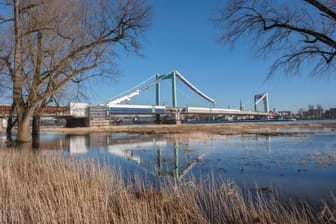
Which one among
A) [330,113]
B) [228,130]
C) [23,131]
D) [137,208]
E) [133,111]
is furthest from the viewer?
[330,113]

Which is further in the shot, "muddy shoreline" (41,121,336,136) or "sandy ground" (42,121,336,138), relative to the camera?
"muddy shoreline" (41,121,336,136)

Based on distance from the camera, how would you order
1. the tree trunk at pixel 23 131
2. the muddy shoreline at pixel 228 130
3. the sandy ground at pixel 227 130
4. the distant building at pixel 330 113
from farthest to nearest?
the distant building at pixel 330 113
the muddy shoreline at pixel 228 130
the sandy ground at pixel 227 130
the tree trunk at pixel 23 131

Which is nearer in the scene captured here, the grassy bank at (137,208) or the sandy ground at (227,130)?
the grassy bank at (137,208)

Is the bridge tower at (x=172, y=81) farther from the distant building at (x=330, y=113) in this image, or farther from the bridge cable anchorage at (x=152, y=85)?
the distant building at (x=330, y=113)

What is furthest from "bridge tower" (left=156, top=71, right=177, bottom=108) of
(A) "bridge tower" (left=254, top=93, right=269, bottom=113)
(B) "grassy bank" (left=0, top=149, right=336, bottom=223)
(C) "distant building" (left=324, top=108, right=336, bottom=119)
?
(B) "grassy bank" (left=0, top=149, right=336, bottom=223)

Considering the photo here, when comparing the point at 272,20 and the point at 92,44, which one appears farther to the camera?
the point at 92,44

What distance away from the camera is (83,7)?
15812 millimetres

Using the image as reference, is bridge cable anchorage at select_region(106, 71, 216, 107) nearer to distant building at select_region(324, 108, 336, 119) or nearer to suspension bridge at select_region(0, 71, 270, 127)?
suspension bridge at select_region(0, 71, 270, 127)

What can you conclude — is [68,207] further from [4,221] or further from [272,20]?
[272,20]

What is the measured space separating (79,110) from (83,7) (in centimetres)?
6425

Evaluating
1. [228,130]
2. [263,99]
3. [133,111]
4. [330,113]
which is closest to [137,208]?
[228,130]

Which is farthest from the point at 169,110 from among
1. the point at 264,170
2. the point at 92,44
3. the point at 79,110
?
the point at 264,170

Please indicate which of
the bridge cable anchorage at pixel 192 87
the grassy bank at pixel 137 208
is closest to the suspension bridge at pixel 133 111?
the bridge cable anchorage at pixel 192 87

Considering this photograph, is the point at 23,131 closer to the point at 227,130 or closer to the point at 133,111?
the point at 227,130
